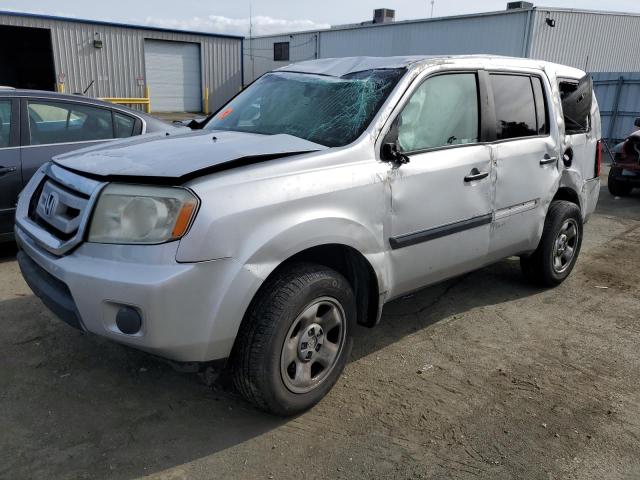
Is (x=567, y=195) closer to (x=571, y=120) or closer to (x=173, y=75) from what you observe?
(x=571, y=120)

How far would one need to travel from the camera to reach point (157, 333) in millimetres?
2387

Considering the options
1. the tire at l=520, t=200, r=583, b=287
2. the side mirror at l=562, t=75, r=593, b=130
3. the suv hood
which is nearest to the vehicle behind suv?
the suv hood

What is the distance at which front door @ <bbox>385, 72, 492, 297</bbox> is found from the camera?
3.24 m

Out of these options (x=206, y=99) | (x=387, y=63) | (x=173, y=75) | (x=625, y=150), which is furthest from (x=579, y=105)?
(x=206, y=99)

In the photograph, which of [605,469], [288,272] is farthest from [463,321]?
[288,272]

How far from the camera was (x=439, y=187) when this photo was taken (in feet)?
11.1

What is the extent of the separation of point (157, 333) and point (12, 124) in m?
3.66

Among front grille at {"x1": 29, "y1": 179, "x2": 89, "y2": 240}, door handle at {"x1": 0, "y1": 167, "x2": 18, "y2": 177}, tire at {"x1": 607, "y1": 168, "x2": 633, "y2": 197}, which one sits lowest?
tire at {"x1": 607, "y1": 168, "x2": 633, "y2": 197}

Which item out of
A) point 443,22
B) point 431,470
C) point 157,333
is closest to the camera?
point 157,333

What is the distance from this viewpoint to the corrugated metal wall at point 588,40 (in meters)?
23.0

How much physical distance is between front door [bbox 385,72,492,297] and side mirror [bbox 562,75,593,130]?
4.53ft

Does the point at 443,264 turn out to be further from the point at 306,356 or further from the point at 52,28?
the point at 52,28

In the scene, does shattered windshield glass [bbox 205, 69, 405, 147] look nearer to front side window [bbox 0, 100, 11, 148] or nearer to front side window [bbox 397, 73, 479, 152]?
front side window [bbox 397, 73, 479, 152]

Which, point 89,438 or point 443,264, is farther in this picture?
point 443,264
